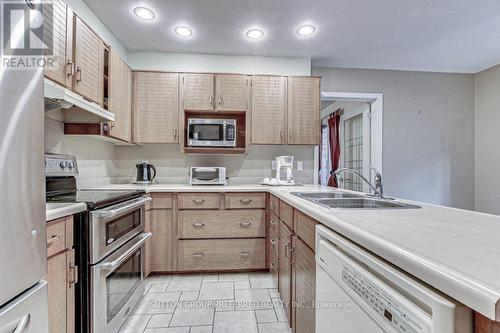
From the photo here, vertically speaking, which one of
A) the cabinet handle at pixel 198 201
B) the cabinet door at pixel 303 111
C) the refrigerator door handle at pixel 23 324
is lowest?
the refrigerator door handle at pixel 23 324

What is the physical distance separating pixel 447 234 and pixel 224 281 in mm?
2050

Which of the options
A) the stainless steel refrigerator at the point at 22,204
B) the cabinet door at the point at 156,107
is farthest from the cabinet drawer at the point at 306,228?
the cabinet door at the point at 156,107

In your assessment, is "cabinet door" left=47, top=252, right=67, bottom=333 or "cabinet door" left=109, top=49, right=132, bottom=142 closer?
"cabinet door" left=47, top=252, right=67, bottom=333

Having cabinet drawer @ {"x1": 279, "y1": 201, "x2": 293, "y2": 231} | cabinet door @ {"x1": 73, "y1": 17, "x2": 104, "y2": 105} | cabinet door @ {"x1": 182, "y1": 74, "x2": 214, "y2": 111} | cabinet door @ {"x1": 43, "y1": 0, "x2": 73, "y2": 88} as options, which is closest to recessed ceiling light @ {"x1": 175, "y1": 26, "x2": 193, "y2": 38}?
cabinet door @ {"x1": 182, "y1": 74, "x2": 214, "y2": 111}

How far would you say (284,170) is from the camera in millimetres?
2924

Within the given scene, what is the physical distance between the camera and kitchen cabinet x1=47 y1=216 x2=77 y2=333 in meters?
1.05

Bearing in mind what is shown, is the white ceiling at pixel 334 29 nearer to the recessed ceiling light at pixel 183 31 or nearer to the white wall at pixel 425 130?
the recessed ceiling light at pixel 183 31

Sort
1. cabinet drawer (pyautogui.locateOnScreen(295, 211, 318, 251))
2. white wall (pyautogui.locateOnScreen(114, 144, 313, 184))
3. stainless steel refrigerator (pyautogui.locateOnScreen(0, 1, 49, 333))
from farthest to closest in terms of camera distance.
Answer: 1. white wall (pyautogui.locateOnScreen(114, 144, 313, 184))
2. cabinet drawer (pyautogui.locateOnScreen(295, 211, 318, 251))
3. stainless steel refrigerator (pyautogui.locateOnScreen(0, 1, 49, 333))

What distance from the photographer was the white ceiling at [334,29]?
2.07 meters

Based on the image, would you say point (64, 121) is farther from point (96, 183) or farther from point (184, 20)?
point (184, 20)

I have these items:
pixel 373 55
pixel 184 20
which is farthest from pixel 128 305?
pixel 373 55

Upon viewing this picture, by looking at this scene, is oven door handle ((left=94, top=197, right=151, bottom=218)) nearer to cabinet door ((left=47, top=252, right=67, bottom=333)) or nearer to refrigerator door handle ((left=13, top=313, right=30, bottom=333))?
cabinet door ((left=47, top=252, right=67, bottom=333))

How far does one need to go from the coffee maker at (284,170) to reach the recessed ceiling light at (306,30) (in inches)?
49.4

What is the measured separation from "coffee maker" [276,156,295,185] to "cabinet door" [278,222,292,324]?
101 cm
